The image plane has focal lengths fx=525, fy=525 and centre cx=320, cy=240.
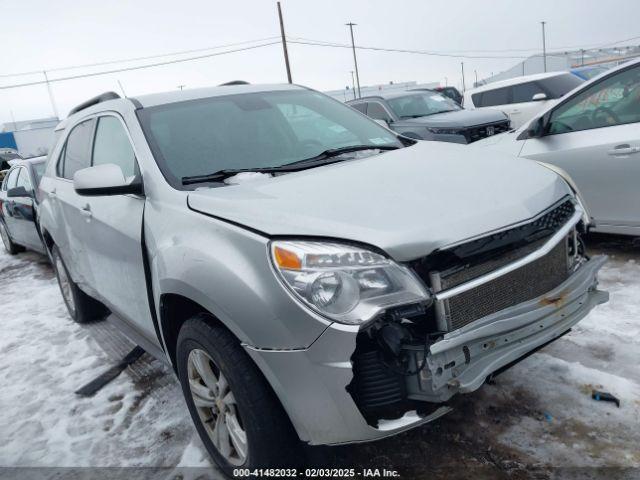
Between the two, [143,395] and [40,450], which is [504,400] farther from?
[40,450]

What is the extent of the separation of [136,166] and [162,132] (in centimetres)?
24

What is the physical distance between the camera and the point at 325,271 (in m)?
1.86

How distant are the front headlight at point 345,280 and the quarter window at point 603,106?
347cm

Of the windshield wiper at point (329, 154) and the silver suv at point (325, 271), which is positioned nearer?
the silver suv at point (325, 271)

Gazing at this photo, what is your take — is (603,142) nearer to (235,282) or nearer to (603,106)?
(603,106)

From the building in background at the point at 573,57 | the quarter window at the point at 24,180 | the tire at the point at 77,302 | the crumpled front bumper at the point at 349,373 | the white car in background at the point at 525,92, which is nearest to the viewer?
the crumpled front bumper at the point at 349,373

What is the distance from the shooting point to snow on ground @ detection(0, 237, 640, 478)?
2.37 m

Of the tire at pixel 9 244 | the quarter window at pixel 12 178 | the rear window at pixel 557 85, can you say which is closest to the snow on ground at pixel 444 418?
the quarter window at pixel 12 178

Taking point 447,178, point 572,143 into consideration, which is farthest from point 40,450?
point 572,143

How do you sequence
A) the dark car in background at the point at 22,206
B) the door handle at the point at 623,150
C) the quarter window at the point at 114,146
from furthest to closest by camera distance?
the dark car in background at the point at 22,206
the door handle at the point at 623,150
the quarter window at the point at 114,146

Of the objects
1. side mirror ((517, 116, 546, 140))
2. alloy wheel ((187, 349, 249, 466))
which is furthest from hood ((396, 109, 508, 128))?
alloy wheel ((187, 349, 249, 466))

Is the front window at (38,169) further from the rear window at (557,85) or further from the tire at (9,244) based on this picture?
the rear window at (557,85)

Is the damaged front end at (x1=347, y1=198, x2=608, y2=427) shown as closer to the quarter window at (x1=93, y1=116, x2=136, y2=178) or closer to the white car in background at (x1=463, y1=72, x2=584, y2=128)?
the quarter window at (x1=93, y1=116, x2=136, y2=178)

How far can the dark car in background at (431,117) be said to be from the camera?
8.57 metres
